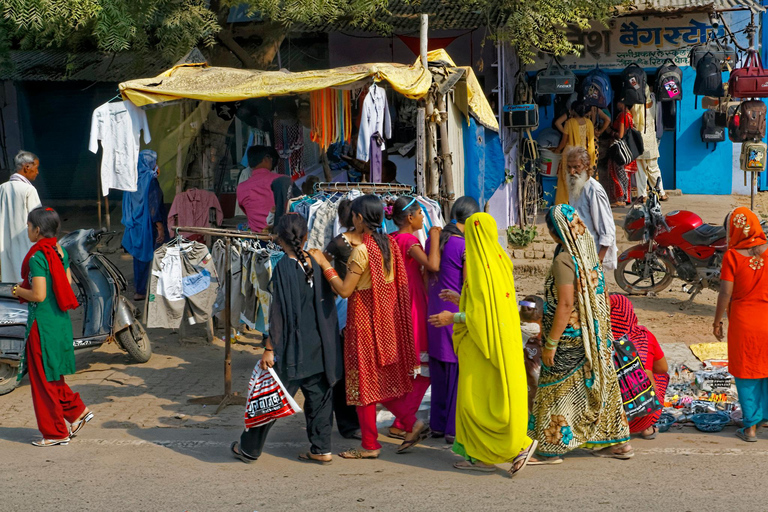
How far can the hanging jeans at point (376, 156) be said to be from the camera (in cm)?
792

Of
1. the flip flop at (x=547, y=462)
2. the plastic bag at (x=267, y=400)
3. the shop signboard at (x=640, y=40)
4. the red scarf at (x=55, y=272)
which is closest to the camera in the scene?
the plastic bag at (x=267, y=400)

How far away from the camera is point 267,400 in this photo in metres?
5.00

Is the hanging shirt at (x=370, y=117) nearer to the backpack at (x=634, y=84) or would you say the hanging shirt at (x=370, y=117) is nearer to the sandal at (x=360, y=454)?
the sandal at (x=360, y=454)

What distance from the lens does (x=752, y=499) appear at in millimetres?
4516

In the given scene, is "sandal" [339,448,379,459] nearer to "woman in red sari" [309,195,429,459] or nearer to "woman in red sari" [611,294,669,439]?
"woman in red sari" [309,195,429,459]

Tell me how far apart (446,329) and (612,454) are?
50.0 inches

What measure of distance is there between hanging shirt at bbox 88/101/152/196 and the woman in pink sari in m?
2.85

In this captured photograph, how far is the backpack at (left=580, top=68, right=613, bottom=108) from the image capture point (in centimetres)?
1237

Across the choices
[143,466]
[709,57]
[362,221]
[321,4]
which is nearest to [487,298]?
[362,221]

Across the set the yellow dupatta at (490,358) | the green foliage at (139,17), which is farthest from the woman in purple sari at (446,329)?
the green foliage at (139,17)

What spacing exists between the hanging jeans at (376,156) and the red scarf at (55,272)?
3.19 metres

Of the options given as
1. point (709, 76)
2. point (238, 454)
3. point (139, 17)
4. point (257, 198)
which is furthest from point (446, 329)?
point (709, 76)

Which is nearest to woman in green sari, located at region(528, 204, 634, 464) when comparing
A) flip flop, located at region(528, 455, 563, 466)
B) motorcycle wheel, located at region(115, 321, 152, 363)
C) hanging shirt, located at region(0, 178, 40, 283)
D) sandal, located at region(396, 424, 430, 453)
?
flip flop, located at region(528, 455, 563, 466)

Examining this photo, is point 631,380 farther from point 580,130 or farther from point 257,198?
point 580,130
